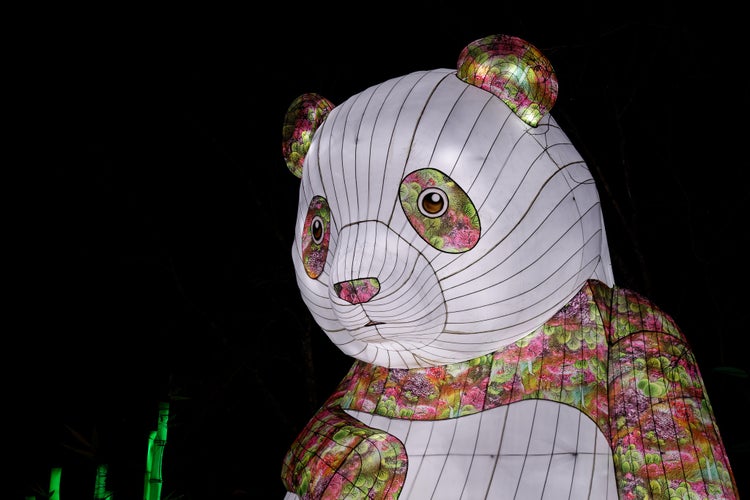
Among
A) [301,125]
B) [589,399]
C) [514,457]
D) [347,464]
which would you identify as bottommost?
[347,464]

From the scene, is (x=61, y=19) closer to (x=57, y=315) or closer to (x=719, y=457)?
(x=57, y=315)

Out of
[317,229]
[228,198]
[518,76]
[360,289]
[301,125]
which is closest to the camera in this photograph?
[360,289]

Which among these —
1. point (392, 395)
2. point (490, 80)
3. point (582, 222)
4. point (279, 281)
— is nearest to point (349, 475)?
point (392, 395)

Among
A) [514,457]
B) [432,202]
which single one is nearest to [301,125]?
[432,202]

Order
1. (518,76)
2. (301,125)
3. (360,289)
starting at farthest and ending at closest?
(301,125) < (518,76) < (360,289)

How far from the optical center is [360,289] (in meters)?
1.97

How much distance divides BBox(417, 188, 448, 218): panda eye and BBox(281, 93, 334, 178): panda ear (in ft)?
1.77

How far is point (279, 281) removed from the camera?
4.25 metres

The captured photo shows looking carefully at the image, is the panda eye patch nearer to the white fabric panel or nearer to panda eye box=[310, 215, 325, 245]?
panda eye box=[310, 215, 325, 245]

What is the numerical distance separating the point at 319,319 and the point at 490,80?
0.78 meters

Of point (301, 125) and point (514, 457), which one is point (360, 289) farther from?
point (301, 125)

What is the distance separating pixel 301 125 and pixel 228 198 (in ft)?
6.95

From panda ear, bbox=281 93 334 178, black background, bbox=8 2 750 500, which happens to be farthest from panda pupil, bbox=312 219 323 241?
black background, bbox=8 2 750 500

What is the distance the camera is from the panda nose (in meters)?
1.97
